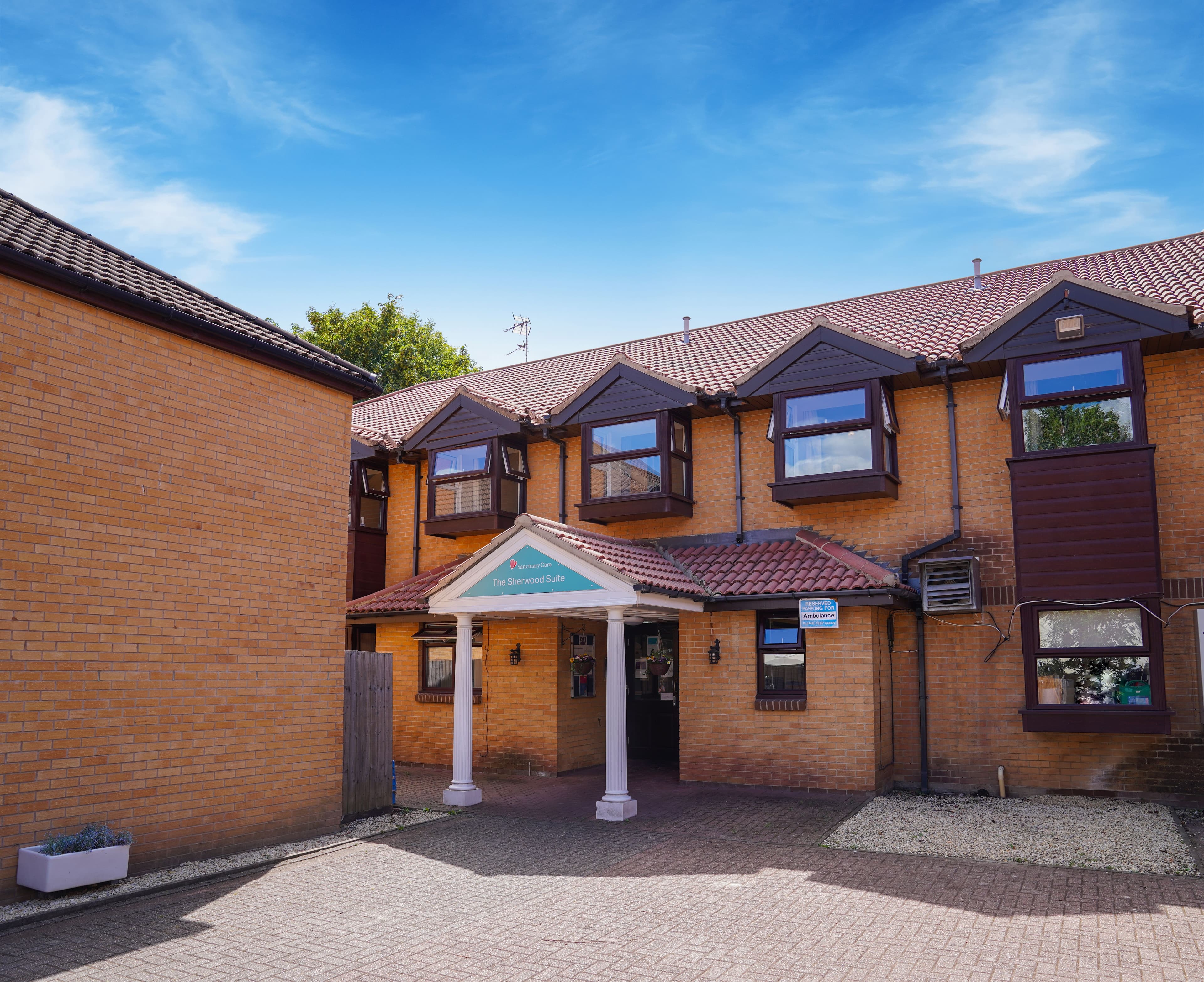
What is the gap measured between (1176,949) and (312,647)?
8590 millimetres

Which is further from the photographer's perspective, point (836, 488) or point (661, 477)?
point (661, 477)

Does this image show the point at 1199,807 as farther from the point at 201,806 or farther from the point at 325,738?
the point at 201,806

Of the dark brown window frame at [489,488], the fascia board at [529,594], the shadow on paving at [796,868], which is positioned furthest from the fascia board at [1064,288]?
the dark brown window frame at [489,488]

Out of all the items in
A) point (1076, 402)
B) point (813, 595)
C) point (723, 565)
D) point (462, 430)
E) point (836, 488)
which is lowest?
point (813, 595)

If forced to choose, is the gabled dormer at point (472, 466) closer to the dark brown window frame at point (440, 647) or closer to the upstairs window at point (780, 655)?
the dark brown window frame at point (440, 647)

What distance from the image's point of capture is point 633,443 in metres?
14.6

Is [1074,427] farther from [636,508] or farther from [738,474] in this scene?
[636,508]

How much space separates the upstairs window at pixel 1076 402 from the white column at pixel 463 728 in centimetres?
794

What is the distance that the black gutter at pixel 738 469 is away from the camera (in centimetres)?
1395

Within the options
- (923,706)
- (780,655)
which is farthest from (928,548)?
(780,655)

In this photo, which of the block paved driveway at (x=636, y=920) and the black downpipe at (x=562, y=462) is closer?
the block paved driveway at (x=636, y=920)

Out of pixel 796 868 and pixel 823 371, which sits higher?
pixel 823 371

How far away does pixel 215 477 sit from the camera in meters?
9.44

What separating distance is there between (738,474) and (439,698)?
6.73 meters
